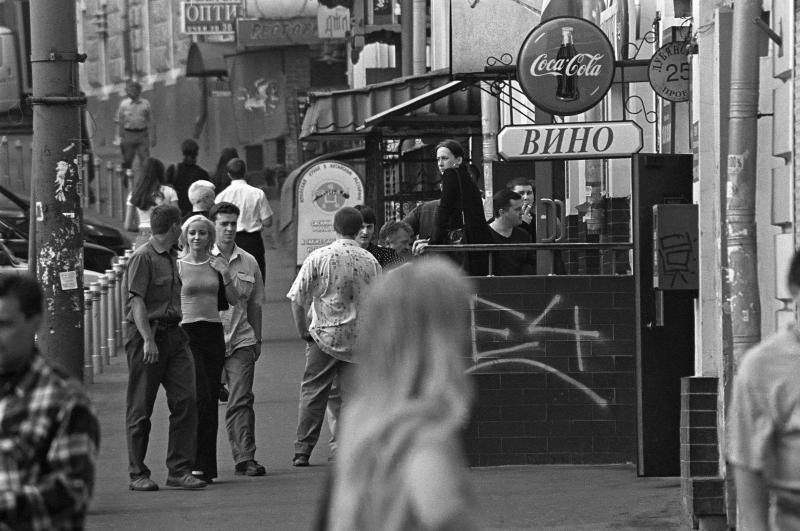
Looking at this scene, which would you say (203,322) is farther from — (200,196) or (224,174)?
(224,174)

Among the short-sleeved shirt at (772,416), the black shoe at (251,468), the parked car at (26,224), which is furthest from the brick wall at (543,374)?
the parked car at (26,224)

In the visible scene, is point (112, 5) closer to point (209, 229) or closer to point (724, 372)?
point (209, 229)

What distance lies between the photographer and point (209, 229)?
11.1 m

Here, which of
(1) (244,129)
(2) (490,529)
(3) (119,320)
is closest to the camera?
(2) (490,529)

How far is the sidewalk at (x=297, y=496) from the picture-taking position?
9.45 m

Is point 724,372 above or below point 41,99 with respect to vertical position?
below

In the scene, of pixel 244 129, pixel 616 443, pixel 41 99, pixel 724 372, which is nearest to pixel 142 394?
pixel 41 99

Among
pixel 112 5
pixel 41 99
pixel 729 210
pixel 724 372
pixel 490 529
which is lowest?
pixel 490 529

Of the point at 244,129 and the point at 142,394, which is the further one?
the point at 244,129

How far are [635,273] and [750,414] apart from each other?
628 cm

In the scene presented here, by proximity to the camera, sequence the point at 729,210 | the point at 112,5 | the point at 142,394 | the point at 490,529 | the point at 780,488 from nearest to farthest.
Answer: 1. the point at 780,488
2. the point at 729,210
3. the point at 490,529
4. the point at 142,394
5. the point at 112,5

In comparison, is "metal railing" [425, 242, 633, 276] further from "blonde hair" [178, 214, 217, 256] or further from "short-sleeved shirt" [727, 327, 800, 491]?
"short-sleeved shirt" [727, 327, 800, 491]

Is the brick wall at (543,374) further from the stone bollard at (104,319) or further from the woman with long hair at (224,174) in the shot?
the woman with long hair at (224,174)

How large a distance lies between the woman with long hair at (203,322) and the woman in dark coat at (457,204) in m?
2.01
